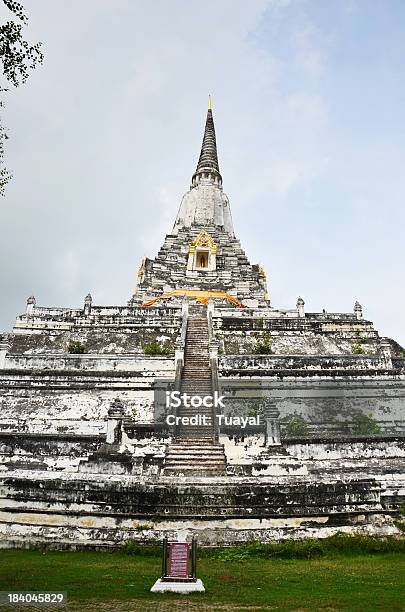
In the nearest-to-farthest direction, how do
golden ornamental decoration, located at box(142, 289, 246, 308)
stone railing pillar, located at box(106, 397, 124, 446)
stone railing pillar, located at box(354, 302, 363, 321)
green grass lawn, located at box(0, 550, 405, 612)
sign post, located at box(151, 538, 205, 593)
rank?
green grass lawn, located at box(0, 550, 405, 612) < sign post, located at box(151, 538, 205, 593) < stone railing pillar, located at box(106, 397, 124, 446) < stone railing pillar, located at box(354, 302, 363, 321) < golden ornamental decoration, located at box(142, 289, 246, 308)

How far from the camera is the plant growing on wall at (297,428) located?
1580 cm

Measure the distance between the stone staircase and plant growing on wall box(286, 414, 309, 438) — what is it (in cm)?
248

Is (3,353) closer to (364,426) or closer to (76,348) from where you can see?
(76,348)

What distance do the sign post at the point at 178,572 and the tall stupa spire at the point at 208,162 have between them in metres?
43.4

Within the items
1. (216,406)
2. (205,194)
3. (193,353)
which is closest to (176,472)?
(216,406)

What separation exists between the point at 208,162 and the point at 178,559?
46.2 meters

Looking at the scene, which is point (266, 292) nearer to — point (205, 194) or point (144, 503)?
point (205, 194)

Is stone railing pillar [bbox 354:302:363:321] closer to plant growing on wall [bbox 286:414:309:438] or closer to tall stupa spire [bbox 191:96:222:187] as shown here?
plant growing on wall [bbox 286:414:309:438]

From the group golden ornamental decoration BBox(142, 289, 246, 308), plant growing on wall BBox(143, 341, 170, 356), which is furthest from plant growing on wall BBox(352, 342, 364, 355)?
golden ornamental decoration BBox(142, 289, 246, 308)

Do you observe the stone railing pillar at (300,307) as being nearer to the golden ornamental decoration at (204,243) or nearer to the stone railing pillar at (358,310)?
the stone railing pillar at (358,310)

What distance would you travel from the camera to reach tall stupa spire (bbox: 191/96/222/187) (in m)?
48.1

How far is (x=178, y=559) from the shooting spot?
22.3ft

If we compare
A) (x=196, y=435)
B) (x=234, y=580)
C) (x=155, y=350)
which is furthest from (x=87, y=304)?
(x=234, y=580)

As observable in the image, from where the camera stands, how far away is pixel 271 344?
23.5 meters
